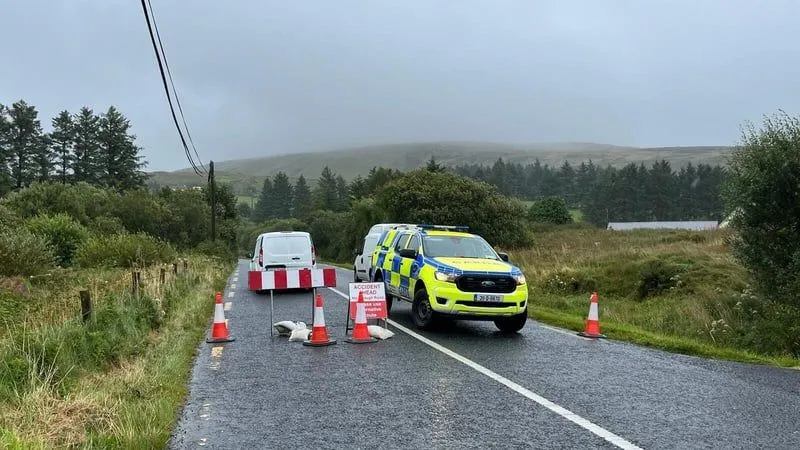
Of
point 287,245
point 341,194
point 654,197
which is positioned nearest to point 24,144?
point 287,245

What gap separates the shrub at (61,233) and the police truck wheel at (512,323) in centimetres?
2303

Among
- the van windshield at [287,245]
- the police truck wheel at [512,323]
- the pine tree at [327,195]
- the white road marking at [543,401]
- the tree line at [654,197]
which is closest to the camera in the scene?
the white road marking at [543,401]

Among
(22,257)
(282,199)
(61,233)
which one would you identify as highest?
(22,257)

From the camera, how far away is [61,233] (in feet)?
96.0

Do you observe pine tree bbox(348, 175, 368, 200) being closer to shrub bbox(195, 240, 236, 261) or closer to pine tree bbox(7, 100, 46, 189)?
pine tree bbox(7, 100, 46, 189)

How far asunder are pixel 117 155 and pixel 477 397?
89062 millimetres

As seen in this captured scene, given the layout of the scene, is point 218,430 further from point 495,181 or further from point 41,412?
point 495,181

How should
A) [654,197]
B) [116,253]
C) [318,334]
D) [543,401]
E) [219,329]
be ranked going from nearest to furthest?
[543,401]
[318,334]
[219,329]
[116,253]
[654,197]

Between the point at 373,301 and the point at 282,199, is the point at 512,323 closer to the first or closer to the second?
the point at 373,301

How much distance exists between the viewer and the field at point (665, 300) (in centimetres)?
1154

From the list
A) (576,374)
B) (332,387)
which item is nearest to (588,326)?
(576,374)

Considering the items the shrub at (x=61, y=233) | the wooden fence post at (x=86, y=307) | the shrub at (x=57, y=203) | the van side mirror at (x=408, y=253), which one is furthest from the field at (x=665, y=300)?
the shrub at (x=57, y=203)

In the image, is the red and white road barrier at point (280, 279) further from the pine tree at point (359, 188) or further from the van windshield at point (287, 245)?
the pine tree at point (359, 188)

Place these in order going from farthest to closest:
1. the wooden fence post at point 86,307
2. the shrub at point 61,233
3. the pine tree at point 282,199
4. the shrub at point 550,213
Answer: the pine tree at point 282,199
the shrub at point 550,213
the shrub at point 61,233
the wooden fence post at point 86,307
